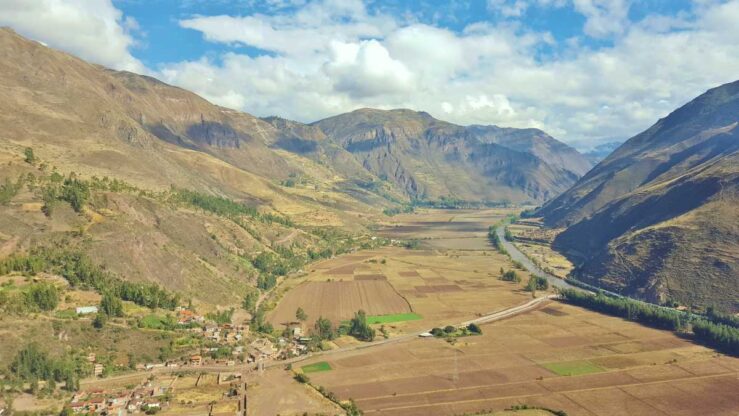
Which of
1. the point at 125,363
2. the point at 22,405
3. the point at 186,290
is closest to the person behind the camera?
the point at 22,405

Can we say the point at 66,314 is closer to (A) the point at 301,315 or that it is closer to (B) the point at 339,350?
(A) the point at 301,315

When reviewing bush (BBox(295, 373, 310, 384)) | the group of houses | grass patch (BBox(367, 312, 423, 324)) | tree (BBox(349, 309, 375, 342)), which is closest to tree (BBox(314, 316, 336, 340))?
tree (BBox(349, 309, 375, 342))

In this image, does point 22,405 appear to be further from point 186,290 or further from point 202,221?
point 202,221

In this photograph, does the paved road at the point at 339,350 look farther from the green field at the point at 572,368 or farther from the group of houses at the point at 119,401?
the green field at the point at 572,368

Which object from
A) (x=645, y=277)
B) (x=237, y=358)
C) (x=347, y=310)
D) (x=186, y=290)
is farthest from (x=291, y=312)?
(x=645, y=277)

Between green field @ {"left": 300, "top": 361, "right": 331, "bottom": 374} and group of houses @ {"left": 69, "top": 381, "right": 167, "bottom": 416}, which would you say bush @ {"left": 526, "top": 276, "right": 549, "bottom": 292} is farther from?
group of houses @ {"left": 69, "top": 381, "right": 167, "bottom": 416}

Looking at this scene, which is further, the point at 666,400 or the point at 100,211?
the point at 100,211

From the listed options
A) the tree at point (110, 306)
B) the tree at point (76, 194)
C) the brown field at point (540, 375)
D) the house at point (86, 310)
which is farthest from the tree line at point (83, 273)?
the brown field at point (540, 375)

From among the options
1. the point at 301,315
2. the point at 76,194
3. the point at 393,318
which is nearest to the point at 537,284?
the point at 393,318
